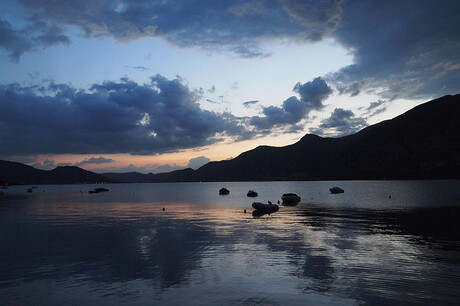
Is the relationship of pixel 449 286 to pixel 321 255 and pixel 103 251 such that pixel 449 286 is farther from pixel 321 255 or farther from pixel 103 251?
pixel 103 251

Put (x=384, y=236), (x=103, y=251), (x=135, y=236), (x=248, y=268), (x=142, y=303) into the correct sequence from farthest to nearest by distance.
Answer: (x=135, y=236)
(x=384, y=236)
(x=103, y=251)
(x=248, y=268)
(x=142, y=303)

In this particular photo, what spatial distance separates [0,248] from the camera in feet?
97.9

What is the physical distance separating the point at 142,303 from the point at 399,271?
1621 centimetres

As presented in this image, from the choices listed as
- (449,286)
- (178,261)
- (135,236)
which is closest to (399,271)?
(449,286)

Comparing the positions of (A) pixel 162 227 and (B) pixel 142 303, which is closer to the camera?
(B) pixel 142 303

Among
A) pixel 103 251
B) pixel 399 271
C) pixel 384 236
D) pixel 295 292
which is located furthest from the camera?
pixel 384 236

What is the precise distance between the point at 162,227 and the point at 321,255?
81.5 ft

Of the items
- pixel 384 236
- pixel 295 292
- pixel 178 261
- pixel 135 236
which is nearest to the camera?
pixel 295 292

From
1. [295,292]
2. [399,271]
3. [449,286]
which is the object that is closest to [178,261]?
[295,292]

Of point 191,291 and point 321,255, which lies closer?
point 191,291

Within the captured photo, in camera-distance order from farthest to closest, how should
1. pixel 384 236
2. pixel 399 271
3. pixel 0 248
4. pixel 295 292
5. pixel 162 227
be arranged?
pixel 162 227, pixel 384 236, pixel 0 248, pixel 399 271, pixel 295 292

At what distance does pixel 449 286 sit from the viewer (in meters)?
16.7

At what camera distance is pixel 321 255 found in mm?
24625

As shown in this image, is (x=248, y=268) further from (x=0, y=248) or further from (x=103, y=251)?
(x=0, y=248)
